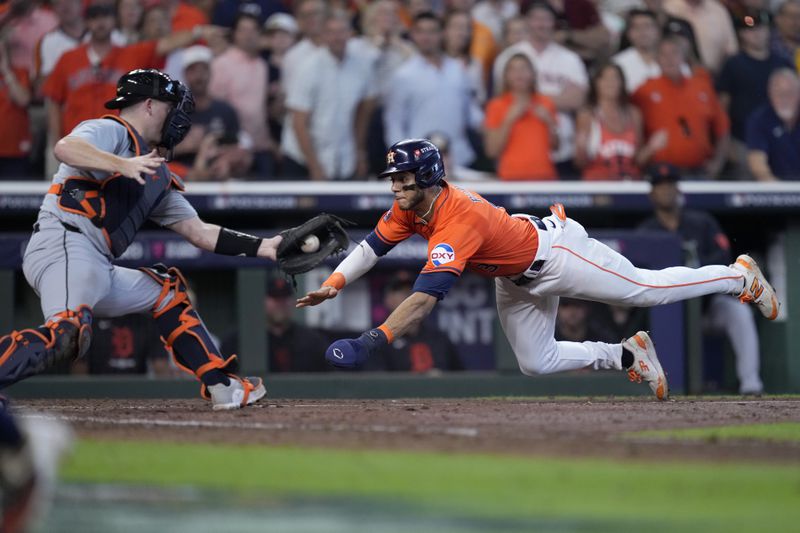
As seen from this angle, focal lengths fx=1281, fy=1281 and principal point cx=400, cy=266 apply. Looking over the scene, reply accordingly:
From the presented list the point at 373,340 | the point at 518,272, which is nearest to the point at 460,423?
the point at 373,340

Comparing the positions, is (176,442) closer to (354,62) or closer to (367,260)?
(367,260)

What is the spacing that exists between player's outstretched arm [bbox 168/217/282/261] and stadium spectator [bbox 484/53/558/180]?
13.8 feet

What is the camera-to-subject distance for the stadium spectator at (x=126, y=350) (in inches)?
384

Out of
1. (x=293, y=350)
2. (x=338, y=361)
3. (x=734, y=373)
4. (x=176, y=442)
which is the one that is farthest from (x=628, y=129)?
(x=176, y=442)

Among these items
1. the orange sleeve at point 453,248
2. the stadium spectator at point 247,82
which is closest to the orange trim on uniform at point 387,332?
the orange sleeve at point 453,248

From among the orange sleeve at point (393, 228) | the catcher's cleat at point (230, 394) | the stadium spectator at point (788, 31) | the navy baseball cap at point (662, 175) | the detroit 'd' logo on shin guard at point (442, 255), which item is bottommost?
the catcher's cleat at point (230, 394)

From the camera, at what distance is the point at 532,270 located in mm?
7035

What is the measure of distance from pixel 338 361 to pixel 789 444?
2.16 meters

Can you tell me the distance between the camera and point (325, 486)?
4.29 metres

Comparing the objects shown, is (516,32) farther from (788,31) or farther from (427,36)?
(788,31)

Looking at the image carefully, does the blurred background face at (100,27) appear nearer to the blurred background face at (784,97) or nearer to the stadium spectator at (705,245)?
the stadium spectator at (705,245)

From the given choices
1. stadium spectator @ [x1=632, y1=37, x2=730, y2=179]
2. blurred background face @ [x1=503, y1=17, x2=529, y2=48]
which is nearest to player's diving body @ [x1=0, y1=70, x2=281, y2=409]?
blurred background face @ [x1=503, y1=17, x2=529, y2=48]

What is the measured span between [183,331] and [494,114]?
189 inches

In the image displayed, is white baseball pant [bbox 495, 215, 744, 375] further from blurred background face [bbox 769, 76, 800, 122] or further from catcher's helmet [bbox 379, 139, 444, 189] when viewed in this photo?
blurred background face [bbox 769, 76, 800, 122]
